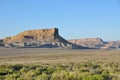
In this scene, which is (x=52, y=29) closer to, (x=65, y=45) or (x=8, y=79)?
(x=65, y=45)

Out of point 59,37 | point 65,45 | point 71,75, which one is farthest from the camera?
point 59,37

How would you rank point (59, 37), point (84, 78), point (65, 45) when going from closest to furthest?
1. point (84, 78)
2. point (65, 45)
3. point (59, 37)

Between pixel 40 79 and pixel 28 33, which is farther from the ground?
pixel 28 33

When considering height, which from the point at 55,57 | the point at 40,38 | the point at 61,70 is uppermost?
the point at 40,38

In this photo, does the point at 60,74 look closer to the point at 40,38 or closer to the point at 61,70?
the point at 61,70

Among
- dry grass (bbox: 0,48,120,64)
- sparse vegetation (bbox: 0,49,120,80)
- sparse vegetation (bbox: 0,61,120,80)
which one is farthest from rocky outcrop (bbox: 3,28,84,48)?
sparse vegetation (bbox: 0,61,120,80)

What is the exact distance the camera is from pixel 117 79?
17297mm

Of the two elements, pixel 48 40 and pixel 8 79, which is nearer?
pixel 8 79

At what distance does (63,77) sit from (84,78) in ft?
4.70

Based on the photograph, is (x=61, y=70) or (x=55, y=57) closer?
(x=61, y=70)

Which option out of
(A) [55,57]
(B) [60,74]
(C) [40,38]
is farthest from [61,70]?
(C) [40,38]

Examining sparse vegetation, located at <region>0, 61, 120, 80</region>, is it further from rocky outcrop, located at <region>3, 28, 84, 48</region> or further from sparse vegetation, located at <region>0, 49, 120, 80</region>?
rocky outcrop, located at <region>3, 28, 84, 48</region>

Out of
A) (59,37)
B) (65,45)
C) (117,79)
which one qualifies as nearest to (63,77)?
(117,79)

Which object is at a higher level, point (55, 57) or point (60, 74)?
point (55, 57)
